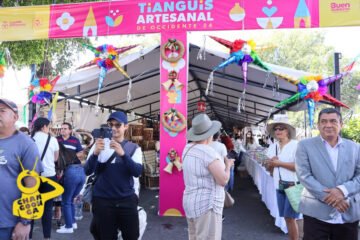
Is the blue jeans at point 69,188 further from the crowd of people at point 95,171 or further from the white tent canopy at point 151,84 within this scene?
the white tent canopy at point 151,84

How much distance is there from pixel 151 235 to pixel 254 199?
11.2ft

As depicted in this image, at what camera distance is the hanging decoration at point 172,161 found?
5.64 meters

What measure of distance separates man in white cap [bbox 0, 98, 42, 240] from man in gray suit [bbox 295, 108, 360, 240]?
1.97 m

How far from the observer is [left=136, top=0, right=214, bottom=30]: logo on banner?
18.8 ft

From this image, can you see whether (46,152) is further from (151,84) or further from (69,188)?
(151,84)

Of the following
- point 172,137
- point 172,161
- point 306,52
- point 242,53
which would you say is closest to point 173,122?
point 172,137

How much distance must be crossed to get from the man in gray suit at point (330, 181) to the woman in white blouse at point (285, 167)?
101 centimetres

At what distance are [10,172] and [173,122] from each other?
3.64 meters

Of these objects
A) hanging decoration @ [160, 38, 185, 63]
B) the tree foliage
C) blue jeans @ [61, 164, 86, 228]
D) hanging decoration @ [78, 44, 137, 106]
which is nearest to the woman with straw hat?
blue jeans @ [61, 164, 86, 228]

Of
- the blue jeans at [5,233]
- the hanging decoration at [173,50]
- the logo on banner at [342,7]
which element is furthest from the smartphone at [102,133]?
the logo on banner at [342,7]

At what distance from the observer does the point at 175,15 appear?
5.78 meters

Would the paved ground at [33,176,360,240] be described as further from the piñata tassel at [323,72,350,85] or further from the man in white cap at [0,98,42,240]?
the man in white cap at [0,98,42,240]

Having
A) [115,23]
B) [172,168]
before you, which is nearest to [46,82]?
[115,23]

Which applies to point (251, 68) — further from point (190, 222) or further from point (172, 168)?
point (190, 222)
